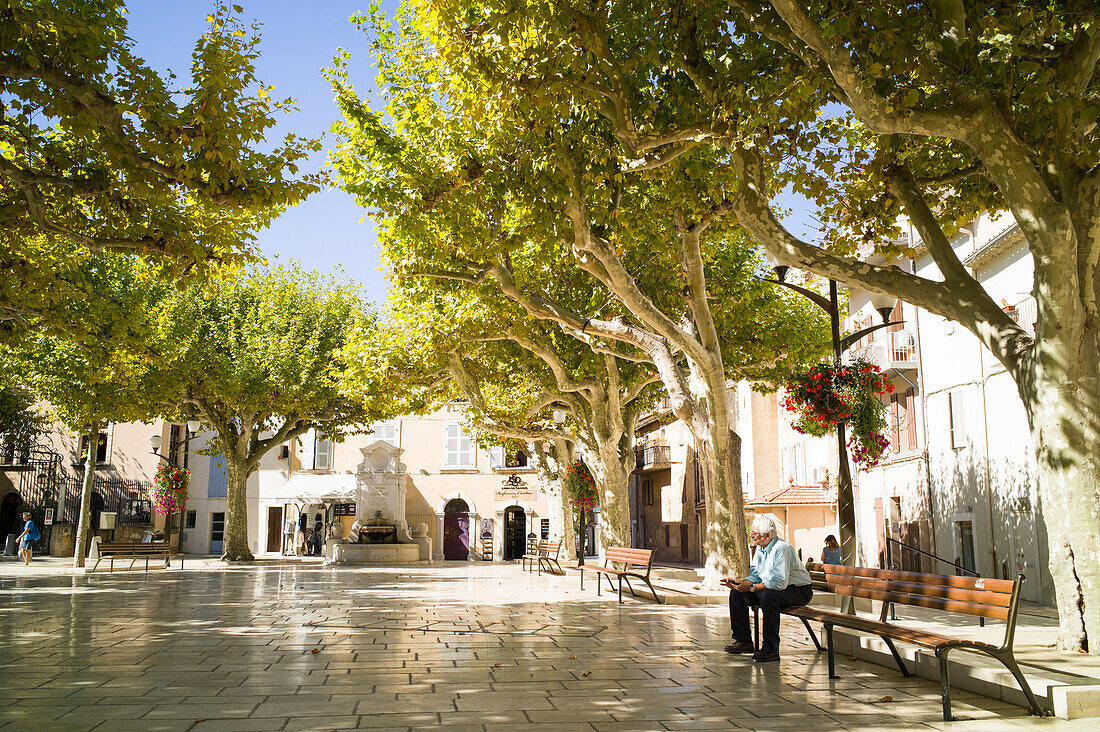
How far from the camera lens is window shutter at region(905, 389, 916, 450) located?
23.3 meters

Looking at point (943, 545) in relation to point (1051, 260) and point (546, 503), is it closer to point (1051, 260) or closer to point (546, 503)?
point (1051, 260)

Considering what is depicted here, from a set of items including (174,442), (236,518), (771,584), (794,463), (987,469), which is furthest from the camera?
(174,442)

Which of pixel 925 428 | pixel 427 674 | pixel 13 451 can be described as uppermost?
pixel 13 451

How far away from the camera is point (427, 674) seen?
24.9 ft

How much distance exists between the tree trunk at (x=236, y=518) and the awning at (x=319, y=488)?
7910 mm

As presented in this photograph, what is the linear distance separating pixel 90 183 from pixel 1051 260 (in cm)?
1070

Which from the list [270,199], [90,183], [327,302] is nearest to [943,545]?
[270,199]

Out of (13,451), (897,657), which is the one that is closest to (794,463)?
(897,657)

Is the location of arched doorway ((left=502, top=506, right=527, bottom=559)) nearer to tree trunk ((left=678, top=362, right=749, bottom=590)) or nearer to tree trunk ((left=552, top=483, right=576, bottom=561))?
tree trunk ((left=552, top=483, right=576, bottom=561))

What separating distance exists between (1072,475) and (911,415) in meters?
17.2

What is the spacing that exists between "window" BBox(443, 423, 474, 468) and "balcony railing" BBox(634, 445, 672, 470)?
27.3ft

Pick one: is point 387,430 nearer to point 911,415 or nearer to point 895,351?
point 895,351

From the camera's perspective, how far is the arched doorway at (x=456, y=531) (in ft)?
140

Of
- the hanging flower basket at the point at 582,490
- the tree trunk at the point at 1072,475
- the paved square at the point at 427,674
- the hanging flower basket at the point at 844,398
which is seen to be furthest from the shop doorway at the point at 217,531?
the tree trunk at the point at 1072,475
